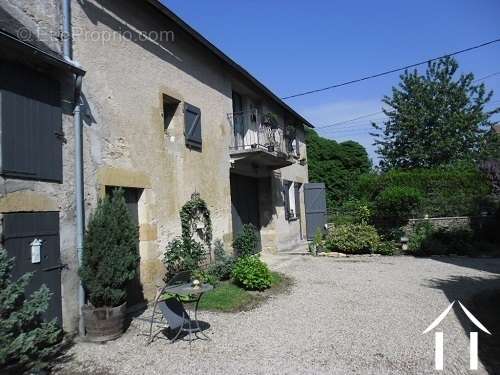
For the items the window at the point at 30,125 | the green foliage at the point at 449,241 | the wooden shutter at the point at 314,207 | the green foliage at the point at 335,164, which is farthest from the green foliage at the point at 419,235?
the window at the point at 30,125

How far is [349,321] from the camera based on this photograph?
17.8 feet

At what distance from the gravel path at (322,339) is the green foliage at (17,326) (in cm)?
43

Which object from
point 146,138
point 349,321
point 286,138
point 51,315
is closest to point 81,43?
point 146,138

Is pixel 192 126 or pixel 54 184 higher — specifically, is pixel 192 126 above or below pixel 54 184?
above

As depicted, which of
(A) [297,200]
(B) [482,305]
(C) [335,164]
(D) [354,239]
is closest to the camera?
(B) [482,305]

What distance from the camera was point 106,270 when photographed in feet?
15.7

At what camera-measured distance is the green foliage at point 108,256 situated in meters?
4.82

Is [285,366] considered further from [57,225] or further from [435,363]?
[57,225]

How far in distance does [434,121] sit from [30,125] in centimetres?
2513

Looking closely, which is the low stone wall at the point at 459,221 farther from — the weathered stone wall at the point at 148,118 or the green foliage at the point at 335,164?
the green foliage at the point at 335,164

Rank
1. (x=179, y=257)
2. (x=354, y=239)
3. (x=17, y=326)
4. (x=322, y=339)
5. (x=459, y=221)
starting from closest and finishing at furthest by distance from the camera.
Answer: (x=17, y=326) → (x=322, y=339) → (x=179, y=257) → (x=459, y=221) → (x=354, y=239)

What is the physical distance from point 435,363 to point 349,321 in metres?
1.62

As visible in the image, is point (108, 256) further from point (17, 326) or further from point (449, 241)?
point (449, 241)

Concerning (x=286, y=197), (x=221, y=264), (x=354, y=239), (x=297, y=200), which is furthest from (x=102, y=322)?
(x=297, y=200)
